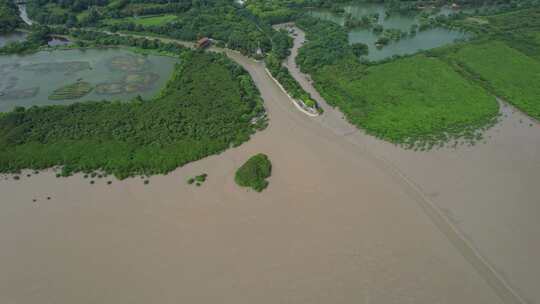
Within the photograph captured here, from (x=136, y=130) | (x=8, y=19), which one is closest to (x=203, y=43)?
(x=136, y=130)

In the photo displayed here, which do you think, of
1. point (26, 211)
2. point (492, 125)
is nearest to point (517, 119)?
point (492, 125)

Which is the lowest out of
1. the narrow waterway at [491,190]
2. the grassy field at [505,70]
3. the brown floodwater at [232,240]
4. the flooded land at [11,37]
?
the brown floodwater at [232,240]

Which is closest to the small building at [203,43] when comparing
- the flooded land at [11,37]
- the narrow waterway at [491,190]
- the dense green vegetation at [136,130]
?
the dense green vegetation at [136,130]

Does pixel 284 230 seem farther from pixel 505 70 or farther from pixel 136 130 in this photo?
pixel 505 70

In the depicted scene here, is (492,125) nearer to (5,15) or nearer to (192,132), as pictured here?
(192,132)

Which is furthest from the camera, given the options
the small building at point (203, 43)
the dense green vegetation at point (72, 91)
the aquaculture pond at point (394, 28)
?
the aquaculture pond at point (394, 28)

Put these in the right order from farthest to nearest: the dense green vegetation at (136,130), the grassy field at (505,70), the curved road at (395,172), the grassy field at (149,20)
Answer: the grassy field at (149,20) → the grassy field at (505,70) → the dense green vegetation at (136,130) → the curved road at (395,172)

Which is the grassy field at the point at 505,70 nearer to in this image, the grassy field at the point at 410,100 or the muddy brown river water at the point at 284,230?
the grassy field at the point at 410,100

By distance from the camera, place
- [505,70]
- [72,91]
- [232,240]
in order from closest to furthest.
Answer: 1. [232,240]
2. [72,91]
3. [505,70]
